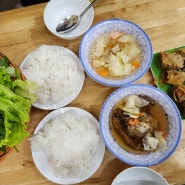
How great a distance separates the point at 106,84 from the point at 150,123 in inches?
12.5

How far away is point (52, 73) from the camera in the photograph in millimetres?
1683

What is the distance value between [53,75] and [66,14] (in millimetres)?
424

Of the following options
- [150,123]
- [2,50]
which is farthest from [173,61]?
[2,50]

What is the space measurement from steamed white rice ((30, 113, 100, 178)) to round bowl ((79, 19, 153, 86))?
0.85 feet

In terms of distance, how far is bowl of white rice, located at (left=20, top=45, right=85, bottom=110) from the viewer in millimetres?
1658

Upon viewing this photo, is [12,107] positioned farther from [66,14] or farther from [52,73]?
[66,14]

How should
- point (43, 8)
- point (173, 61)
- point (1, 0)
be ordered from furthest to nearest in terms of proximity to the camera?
point (1, 0)
point (43, 8)
point (173, 61)

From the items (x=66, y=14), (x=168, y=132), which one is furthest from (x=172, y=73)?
(x=66, y=14)

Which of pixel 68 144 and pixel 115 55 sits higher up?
pixel 115 55

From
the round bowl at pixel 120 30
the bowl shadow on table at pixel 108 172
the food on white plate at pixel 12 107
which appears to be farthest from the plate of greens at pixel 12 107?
the bowl shadow on table at pixel 108 172

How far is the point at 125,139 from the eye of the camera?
1.65 m

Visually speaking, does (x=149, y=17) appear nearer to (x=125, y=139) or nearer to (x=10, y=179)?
(x=125, y=139)

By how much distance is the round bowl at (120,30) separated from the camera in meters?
1.64

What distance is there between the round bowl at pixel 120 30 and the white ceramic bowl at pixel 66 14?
0.25 feet
